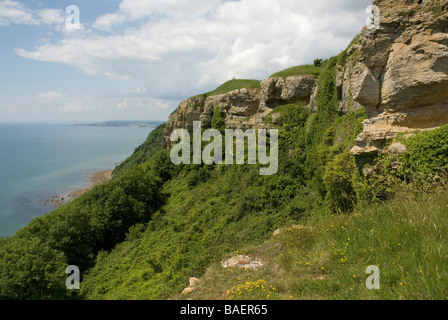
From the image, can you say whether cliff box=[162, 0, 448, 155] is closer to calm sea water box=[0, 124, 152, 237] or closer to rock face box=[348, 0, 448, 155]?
rock face box=[348, 0, 448, 155]

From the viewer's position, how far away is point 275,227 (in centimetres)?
1230

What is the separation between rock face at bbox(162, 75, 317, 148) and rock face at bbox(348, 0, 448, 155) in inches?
462

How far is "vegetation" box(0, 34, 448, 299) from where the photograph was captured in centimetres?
418

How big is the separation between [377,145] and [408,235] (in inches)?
186

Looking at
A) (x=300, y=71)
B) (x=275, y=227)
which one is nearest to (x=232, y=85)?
(x=300, y=71)

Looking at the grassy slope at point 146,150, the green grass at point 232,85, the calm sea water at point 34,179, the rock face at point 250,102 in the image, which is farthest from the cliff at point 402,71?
the grassy slope at point 146,150

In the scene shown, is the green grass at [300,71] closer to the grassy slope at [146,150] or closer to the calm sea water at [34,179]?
the calm sea water at [34,179]

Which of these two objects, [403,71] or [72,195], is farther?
[72,195]

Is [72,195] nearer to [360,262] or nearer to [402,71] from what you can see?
[402,71]

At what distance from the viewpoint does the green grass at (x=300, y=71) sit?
20.1 metres

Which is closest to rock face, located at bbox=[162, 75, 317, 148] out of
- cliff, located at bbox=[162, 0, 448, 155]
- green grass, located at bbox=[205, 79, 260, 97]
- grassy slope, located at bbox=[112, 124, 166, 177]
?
green grass, located at bbox=[205, 79, 260, 97]

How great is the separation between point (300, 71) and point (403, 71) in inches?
546

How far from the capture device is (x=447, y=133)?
21.8ft

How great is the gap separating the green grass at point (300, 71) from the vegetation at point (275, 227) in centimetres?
186
